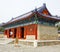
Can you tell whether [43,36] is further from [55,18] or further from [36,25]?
[55,18]

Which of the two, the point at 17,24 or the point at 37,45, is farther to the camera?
the point at 17,24

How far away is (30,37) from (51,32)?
2932 millimetres

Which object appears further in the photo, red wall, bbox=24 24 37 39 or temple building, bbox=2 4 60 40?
red wall, bbox=24 24 37 39

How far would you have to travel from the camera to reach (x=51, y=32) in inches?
744

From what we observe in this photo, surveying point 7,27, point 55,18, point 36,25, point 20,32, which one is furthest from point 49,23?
point 7,27

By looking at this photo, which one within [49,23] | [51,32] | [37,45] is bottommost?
[37,45]

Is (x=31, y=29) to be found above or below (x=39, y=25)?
below

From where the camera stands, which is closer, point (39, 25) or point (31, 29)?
point (39, 25)

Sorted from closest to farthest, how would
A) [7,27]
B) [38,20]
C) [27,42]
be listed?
1. [27,42]
2. [38,20]
3. [7,27]


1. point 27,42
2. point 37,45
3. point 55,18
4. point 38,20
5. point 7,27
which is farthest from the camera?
point 7,27

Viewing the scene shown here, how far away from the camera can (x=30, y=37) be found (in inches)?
728

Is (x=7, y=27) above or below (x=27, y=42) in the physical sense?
above

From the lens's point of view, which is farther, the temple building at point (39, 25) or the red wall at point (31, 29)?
the red wall at point (31, 29)

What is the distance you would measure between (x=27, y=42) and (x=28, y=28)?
4321 millimetres
